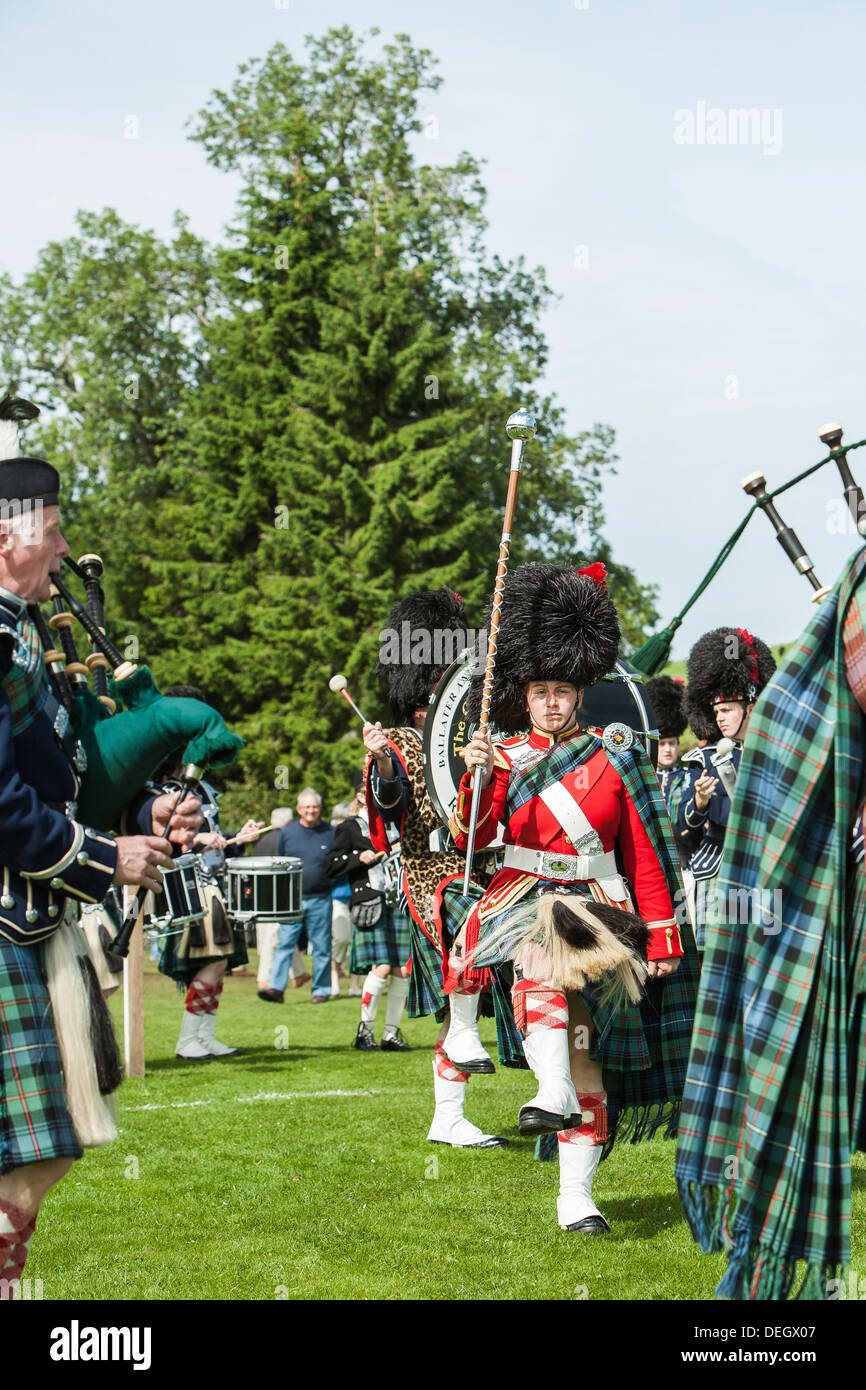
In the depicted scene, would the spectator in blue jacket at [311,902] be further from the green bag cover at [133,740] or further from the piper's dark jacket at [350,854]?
the green bag cover at [133,740]

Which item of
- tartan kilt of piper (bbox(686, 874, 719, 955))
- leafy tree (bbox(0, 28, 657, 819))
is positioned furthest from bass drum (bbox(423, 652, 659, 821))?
leafy tree (bbox(0, 28, 657, 819))

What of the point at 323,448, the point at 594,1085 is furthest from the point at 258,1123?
the point at 323,448

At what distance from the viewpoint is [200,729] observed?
4016 millimetres

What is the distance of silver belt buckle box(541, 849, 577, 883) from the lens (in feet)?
16.8

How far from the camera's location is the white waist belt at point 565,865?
5113 mm

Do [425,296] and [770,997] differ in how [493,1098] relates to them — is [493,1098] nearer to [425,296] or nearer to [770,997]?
[770,997]

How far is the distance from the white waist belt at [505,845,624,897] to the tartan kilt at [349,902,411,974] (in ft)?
17.8

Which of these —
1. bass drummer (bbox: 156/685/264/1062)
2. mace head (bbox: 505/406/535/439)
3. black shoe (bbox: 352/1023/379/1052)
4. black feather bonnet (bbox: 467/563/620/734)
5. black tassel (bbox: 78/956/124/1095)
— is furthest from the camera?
black shoe (bbox: 352/1023/379/1052)

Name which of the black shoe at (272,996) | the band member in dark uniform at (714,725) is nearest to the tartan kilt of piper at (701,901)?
the band member in dark uniform at (714,725)

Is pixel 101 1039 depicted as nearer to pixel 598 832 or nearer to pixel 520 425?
pixel 598 832

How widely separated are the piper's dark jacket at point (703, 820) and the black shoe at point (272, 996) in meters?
7.48

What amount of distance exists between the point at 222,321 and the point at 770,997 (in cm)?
2922

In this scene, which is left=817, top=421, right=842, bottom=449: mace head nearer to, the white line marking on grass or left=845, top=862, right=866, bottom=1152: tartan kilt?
left=845, top=862, right=866, bottom=1152: tartan kilt
